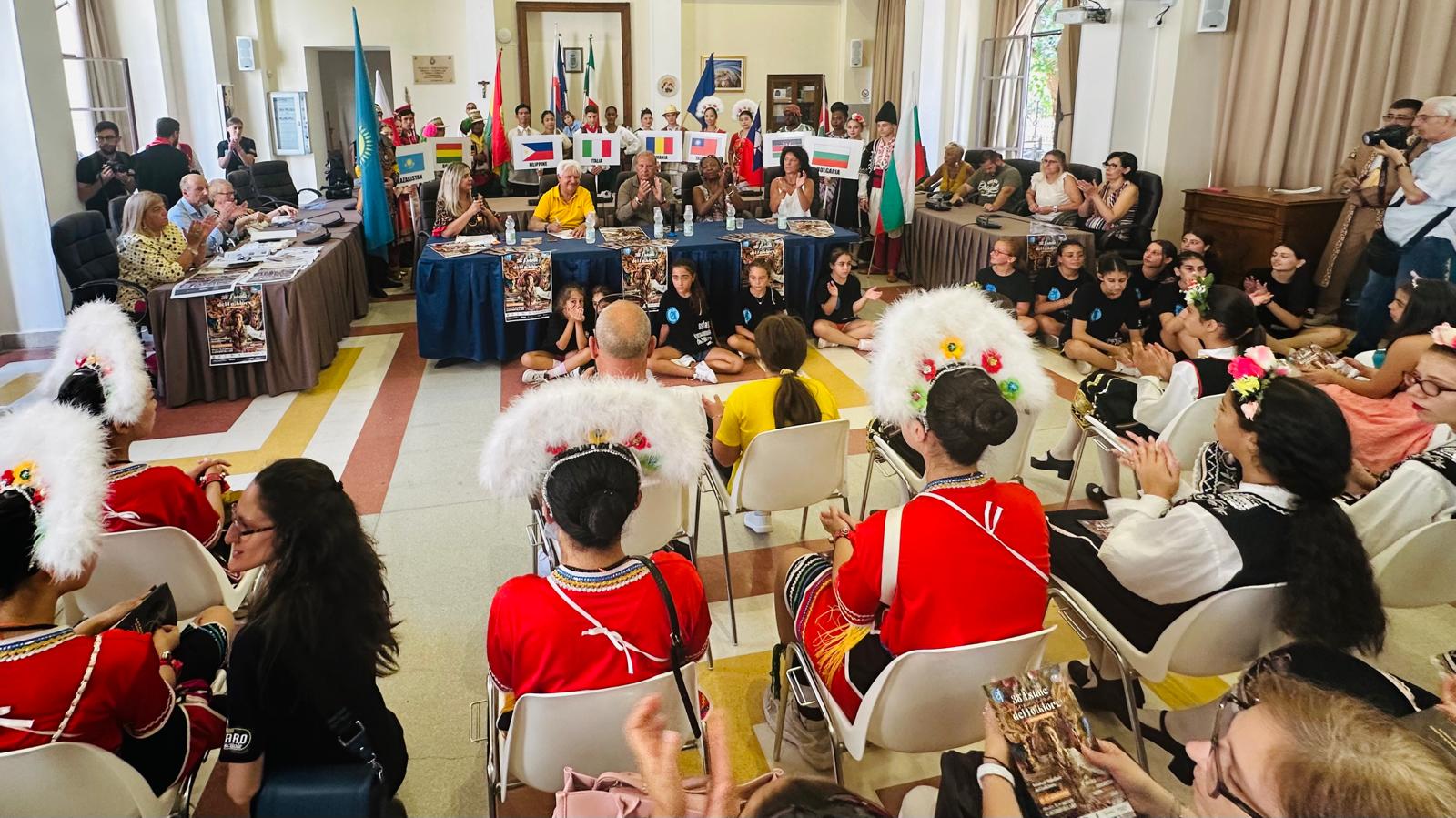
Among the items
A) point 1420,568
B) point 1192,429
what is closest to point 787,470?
point 1192,429

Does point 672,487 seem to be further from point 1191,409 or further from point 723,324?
point 723,324

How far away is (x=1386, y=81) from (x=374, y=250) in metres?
7.47

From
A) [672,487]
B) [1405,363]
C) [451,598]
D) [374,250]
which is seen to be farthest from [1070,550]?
[374,250]

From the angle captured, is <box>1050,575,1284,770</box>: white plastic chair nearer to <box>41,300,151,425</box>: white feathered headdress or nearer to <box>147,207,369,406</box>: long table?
<box>41,300,151,425</box>: white feathered headdress

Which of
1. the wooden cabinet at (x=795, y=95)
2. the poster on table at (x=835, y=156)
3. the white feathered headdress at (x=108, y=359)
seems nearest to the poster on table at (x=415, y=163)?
the poster on table at (x=835, y=156)

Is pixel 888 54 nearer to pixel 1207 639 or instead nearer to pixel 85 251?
pixel 85 251

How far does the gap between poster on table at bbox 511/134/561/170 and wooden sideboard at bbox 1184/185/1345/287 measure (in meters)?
4.75

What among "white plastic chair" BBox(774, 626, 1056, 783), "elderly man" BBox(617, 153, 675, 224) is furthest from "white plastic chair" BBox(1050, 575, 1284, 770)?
"elderly man" BBox(617, 153, 675, 224)

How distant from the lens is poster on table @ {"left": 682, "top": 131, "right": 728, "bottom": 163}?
6.78 m

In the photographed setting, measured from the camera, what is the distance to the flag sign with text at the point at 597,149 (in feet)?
22.2

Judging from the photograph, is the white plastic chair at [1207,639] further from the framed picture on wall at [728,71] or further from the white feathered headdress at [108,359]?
the framed picture on wall at [728,71]

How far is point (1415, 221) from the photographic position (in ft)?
16.3

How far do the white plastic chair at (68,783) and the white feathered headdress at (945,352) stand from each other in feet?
5.55

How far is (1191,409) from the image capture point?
118 inches
